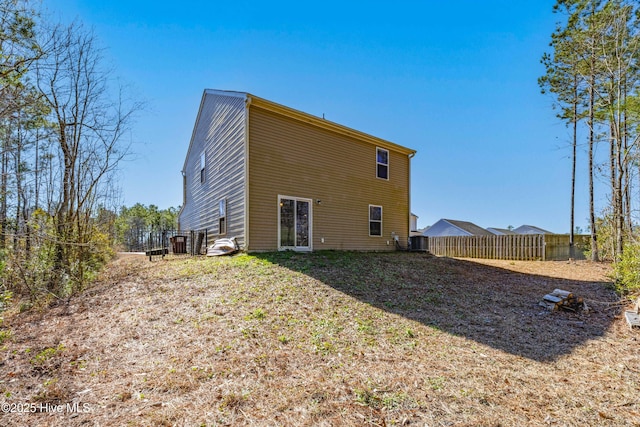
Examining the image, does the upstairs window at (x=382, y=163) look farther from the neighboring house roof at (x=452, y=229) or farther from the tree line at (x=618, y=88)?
the neighboring house roof at (x=452, y=229)

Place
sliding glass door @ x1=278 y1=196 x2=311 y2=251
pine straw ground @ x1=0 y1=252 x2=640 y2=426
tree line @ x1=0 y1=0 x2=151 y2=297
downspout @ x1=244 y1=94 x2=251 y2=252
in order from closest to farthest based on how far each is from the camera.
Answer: pine straw ground @ x1=0 y1=252 x2=640 y2=426 → tree line @ x1=0 y1=0 x2=151 y2=297 → downspout @ x1=244 y1=94 x2=251 y2=252 → sliding glass door @ x1=278 y1=196 x2=311 y2=251

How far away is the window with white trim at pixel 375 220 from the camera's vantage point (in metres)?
12.1

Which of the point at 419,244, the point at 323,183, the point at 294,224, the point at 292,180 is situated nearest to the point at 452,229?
the point at 419,244

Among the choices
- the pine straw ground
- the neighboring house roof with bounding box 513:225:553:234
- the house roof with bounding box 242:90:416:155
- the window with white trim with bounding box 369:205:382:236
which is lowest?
the pine straw ground

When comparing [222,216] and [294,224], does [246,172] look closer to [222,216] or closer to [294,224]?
[294,224]

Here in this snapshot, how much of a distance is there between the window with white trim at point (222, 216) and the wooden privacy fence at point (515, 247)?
874 centimetres

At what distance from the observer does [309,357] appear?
354 centimetres

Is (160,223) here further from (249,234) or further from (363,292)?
(363,292)

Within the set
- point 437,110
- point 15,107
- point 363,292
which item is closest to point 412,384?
point 363,292

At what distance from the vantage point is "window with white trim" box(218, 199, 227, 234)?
10.3m

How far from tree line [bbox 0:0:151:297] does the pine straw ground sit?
0.95 metres

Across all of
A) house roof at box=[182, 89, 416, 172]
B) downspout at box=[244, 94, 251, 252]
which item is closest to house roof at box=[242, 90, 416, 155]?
house roof at box=[182, 89, 416, 172]

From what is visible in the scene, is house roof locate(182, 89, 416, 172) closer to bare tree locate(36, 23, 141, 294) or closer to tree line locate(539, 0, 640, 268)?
bare tree locate(36, 23, 141, 294)

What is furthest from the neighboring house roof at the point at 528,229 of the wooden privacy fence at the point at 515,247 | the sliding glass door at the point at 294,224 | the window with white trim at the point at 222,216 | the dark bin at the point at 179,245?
the dark bin at the point at 179,245
